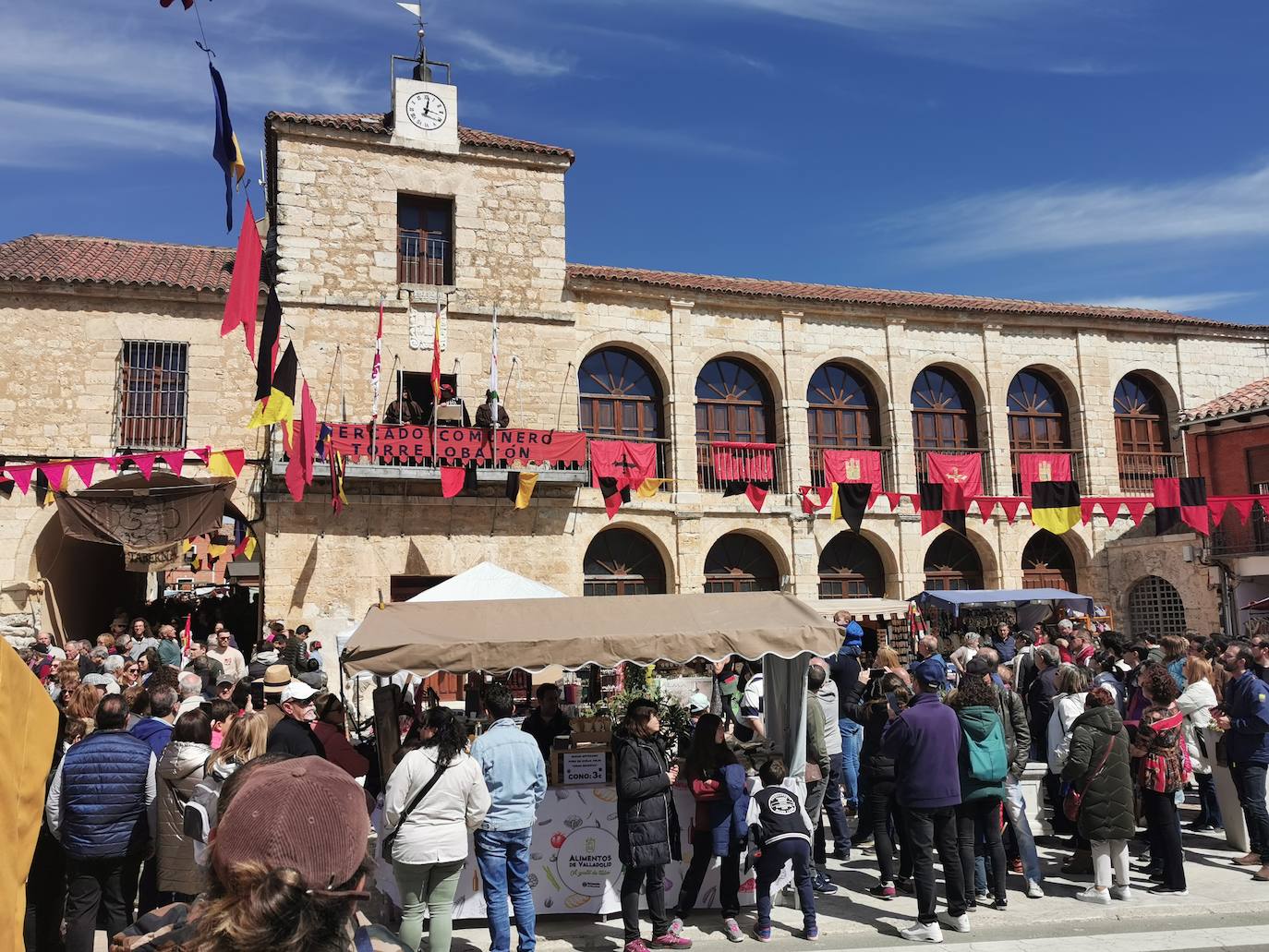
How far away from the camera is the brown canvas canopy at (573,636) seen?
22.8 feet

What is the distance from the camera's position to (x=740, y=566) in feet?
68.9

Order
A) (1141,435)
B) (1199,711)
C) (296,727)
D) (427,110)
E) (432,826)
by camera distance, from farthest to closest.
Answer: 1. (1141,435)
2. (427,110)
3. (1199,711)
4. (296,727)
5. (432,826)

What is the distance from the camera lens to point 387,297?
18.4m

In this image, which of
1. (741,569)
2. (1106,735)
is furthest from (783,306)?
(1106,735)

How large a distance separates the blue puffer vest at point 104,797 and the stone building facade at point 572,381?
1174cm

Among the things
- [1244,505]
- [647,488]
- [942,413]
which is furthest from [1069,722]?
[942,413]

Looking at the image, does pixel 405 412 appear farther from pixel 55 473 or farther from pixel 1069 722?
pixel 1069 722

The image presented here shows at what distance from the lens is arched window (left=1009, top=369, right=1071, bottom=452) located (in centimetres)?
2341

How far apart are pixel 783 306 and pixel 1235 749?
49.0ft

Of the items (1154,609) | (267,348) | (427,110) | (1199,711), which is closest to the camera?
(1199,711)

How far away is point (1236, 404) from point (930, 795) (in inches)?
796

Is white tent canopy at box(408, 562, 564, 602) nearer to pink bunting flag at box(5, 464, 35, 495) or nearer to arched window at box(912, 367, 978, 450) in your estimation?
pink bunting flag at box(5, 464, 35, 495)

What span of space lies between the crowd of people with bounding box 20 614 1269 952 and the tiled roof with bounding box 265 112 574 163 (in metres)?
12.4

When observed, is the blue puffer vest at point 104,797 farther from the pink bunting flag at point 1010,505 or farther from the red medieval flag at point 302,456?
the pink bunting flag at point 1010,505
